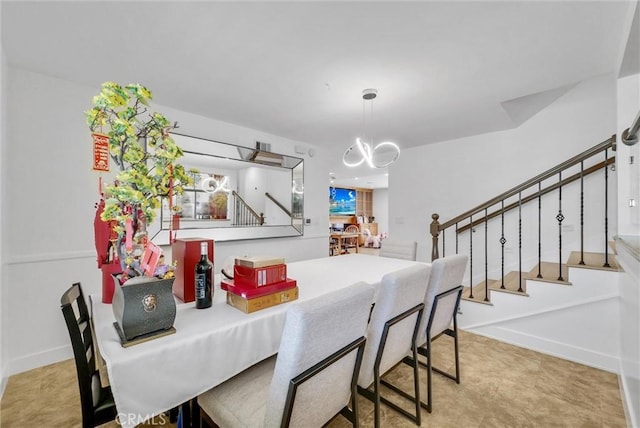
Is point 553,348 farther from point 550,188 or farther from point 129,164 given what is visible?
point 129,164

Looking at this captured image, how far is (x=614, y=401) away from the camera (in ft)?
6.22

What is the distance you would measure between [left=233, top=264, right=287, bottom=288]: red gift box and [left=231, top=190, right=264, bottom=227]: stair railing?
2.15 meters

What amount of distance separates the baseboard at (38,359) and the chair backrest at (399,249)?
316 centimetres

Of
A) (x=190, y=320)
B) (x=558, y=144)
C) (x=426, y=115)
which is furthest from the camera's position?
(x=558, y=144)

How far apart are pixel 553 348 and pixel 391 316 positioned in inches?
86.5

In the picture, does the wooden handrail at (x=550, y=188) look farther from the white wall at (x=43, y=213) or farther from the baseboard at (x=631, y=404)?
the white wall at (x=43, y=213)

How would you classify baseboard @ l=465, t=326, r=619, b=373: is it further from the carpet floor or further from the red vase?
the red vase

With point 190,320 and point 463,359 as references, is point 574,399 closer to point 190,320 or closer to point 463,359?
point 463,359

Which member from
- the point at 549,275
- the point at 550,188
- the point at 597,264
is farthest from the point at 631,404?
the point at 550,188

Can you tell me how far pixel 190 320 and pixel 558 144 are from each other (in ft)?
14.2

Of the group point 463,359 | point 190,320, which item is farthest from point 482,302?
point 190,320

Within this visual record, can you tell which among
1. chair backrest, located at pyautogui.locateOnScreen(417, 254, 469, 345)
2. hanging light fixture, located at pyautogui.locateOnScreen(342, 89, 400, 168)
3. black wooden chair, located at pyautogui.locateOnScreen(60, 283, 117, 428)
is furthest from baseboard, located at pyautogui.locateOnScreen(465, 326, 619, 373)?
black wooden chair, located at pyautogui.locateOnScreen(60, 283, 117, 428)

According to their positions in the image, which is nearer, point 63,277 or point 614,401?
point 614,401

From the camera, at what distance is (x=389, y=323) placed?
135 cm
